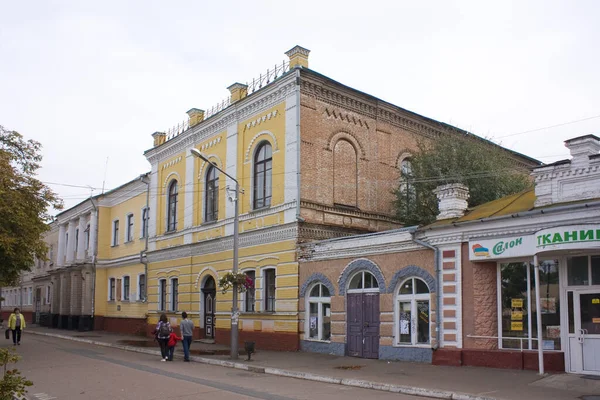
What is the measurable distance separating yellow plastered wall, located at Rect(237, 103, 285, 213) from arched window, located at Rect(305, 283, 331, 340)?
13.1 ft

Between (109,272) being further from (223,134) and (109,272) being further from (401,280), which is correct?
(401,280)

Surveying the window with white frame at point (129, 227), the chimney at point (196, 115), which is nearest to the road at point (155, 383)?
the chimney at point (196, 115)

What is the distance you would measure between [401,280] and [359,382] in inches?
200

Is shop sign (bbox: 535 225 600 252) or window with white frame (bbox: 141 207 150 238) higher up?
window with white frame (bbox: 141 207 150 238)

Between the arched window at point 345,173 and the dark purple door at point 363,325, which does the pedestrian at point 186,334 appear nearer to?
the dark purple door at point 363,325

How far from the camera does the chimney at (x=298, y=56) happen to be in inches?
955

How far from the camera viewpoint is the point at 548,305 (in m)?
15.6

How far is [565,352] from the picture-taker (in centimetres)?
1489

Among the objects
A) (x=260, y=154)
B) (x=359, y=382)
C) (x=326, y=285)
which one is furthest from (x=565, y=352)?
(x=260, y=154)

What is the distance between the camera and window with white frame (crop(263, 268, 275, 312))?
24594 mm

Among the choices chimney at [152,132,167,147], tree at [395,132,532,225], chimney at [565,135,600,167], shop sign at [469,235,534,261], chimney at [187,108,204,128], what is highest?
chimney at [187,108,204,128]

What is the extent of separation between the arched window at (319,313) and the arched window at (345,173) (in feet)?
13.2

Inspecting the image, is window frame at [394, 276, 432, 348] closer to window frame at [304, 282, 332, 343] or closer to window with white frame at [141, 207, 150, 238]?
window frame at [304, 282, 332, 343]

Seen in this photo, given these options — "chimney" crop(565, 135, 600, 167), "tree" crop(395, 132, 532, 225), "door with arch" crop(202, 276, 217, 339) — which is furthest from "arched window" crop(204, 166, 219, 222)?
"chimney" crop(565, 135, 600, 167)
